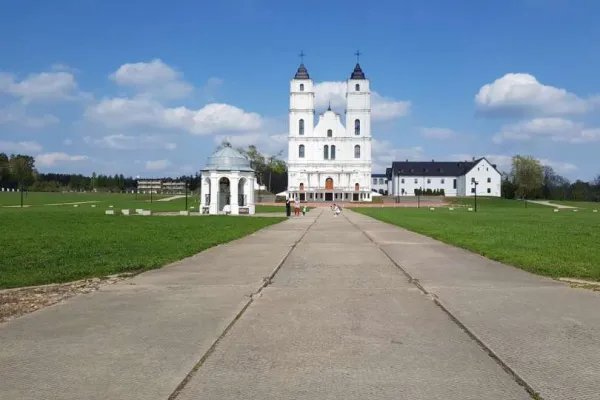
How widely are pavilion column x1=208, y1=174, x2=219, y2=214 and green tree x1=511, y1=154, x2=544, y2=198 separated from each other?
86.3 m

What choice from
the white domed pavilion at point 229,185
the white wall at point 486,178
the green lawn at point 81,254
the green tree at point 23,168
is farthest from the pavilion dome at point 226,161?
the green tree at point 23,168

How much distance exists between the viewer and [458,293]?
8.90 meters

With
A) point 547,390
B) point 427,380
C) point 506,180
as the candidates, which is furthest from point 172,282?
point 506,180

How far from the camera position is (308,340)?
5902mm

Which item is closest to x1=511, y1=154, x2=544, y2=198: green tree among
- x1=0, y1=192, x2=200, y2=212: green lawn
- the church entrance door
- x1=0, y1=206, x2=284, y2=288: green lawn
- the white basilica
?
the white basilica

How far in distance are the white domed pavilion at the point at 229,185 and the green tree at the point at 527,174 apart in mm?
82520

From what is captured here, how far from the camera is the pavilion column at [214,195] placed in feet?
159

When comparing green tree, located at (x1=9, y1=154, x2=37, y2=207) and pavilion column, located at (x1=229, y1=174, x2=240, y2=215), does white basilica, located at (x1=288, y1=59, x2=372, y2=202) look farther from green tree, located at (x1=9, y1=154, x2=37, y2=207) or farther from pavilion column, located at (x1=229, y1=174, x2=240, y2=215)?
green tree, located at (x1=9, y1=154, x2=37, y2=207)

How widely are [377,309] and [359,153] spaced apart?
4119 inches

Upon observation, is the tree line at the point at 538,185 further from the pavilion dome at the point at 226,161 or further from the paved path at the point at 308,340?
the paved path at the point at 308,340

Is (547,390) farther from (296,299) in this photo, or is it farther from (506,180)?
(506,180)

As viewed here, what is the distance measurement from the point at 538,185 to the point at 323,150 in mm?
46626

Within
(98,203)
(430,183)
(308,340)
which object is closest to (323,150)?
(430,183)

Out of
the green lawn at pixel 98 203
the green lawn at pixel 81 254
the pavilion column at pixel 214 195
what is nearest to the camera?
the green lawn at pixel 81 254
